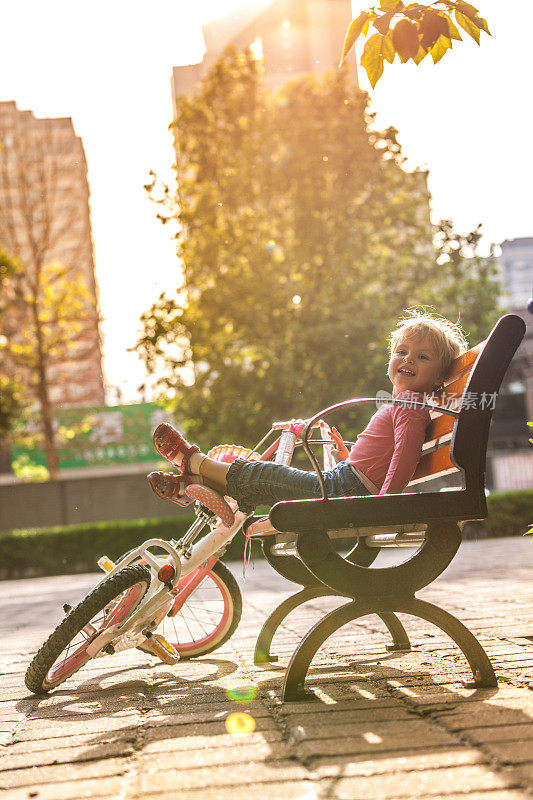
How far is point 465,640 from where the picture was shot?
321 cm

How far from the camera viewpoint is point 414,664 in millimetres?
3721

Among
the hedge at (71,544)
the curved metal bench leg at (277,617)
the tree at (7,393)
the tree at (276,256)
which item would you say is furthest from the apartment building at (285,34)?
the curved metal bench leg at (277,617)

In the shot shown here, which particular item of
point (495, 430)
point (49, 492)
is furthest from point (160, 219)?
point (495, 430)

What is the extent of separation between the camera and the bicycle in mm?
3713

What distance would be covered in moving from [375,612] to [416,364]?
1041 millimetres

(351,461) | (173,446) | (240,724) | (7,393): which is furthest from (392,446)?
(7,393)

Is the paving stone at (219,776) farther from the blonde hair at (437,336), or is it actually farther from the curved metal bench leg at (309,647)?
the blonde hair at (437,336)

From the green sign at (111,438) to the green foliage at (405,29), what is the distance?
29.1 m

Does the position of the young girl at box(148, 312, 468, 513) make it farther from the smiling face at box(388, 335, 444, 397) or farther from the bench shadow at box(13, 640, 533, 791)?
the bench shadow at box(13, 640, 533, 791)

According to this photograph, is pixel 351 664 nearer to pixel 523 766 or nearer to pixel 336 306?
pixel 523 766

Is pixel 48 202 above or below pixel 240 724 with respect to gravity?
above

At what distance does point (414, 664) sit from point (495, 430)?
150ft

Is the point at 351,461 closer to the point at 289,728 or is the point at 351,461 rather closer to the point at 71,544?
the point at 289,728

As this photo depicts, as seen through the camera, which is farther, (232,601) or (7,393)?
(7,393)
